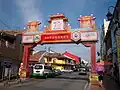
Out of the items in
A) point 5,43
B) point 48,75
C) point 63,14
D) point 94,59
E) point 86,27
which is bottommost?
point 48,75

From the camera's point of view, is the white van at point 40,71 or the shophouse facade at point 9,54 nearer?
the shophouse facade at point 9,54

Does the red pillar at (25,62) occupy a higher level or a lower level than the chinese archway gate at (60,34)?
lower

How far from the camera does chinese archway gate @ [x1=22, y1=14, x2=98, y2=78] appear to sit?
27.4 meters

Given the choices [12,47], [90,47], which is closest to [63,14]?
[90,47]

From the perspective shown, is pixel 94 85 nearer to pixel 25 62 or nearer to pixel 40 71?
pixel 25 62

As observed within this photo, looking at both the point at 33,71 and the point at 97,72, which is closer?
the point at 97,72

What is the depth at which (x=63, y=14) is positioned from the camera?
2897 cm

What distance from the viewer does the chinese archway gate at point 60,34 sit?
27.4 m

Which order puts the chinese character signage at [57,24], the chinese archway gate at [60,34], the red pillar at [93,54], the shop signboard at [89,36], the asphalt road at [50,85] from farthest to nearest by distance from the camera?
the chinese character signage at [57,24] < the chinese archway gate at [60,34] < the shop signboard at [89,36] < the red pillar at [93,54] < the asphalt road at [50,85]

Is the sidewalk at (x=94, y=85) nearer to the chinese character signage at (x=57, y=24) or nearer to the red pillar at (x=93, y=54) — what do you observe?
the red pillar at (x=93, y=54)

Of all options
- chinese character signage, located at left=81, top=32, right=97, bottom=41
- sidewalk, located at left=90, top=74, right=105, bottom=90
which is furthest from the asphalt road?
chinese character signage, located at left=81, top=32, right=97, bottom=41

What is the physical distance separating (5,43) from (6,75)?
13.5 feet

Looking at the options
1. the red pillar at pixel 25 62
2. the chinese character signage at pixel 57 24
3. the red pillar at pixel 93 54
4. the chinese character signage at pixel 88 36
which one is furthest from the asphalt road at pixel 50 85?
the chinese character signage at pixel 57 24

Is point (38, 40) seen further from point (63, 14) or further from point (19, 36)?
point (63, 14)
